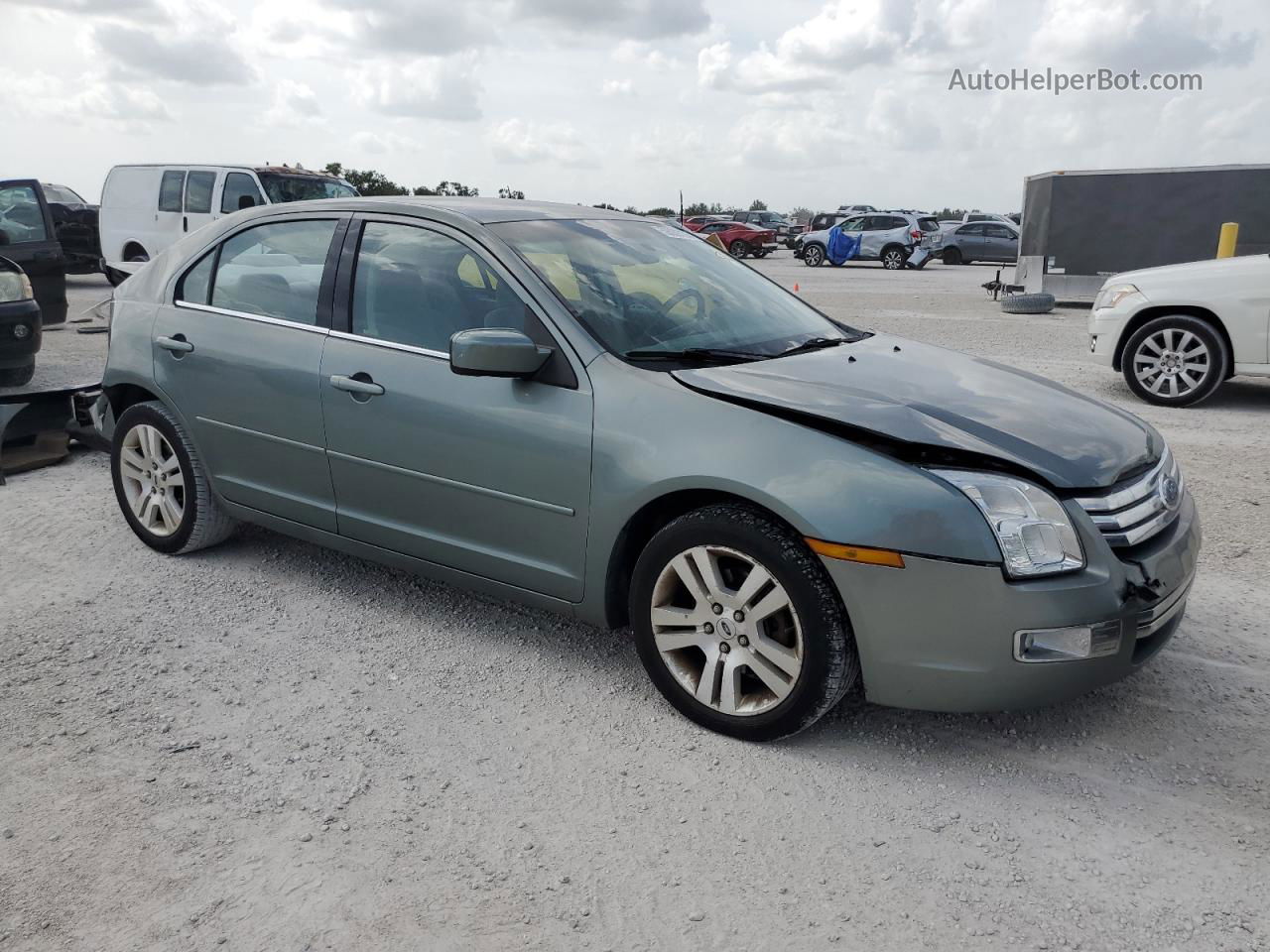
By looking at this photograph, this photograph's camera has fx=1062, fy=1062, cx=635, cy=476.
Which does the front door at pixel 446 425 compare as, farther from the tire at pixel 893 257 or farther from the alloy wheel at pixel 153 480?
the tire at pixel 893 257

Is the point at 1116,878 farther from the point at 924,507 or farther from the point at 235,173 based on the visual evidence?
the point at 235,173

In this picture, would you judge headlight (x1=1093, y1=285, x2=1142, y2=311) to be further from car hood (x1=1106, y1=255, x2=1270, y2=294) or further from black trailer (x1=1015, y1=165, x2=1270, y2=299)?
black trailer (x1=1015, y1=165, x2=1270, y2=299)

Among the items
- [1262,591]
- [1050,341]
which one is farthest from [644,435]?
[1050,341]

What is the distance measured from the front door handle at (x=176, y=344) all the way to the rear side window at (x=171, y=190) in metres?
12.1

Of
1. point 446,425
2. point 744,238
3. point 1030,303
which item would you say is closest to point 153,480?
point 446,425

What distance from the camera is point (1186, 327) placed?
818 cm

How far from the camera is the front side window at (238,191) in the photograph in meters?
14.6

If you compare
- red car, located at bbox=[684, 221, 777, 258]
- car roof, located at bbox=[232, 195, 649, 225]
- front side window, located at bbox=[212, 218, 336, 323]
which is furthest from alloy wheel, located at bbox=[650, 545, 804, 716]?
red car, located at bbox=[684, 221, 777, 258]

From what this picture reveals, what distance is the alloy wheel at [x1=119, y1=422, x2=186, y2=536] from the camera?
4.75 meters

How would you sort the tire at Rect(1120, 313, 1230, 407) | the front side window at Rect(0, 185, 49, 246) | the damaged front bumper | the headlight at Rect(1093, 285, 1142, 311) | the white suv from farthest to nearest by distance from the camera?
the front side window at Rect(0, 185, 49, 246) → the headlight at Rect(1093, 285, 1142, 311) → the tire at Rect(1120, 313, 1230, 407) → the white suv → the damaged front bumper

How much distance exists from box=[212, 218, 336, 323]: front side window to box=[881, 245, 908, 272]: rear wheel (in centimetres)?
2754

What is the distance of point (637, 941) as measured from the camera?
2.38 m

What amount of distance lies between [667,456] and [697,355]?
51cm

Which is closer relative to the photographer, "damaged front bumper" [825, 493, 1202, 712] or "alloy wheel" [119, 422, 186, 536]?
"damaged front bumper" [825, 493, 1202, 712]
